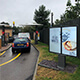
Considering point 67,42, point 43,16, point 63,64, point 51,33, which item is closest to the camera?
point 67,42

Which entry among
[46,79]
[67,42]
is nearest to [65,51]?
[67,42]

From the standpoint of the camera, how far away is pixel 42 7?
26.7 metres

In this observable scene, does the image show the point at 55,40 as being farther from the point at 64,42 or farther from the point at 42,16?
the point at 42,16

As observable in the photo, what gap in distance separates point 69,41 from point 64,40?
0.89 feet

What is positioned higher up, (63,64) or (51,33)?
(51,33)

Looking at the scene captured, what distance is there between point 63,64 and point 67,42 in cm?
115

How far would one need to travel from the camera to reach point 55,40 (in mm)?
4535

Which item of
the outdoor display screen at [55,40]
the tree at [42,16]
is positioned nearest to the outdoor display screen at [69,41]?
the outdoor display screen at [55,40]

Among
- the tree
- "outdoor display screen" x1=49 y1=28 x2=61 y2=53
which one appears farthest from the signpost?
the tree

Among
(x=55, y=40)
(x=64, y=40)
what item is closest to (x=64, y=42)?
(x=64, y=40)

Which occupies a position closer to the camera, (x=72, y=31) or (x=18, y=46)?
(x=72, y=31)

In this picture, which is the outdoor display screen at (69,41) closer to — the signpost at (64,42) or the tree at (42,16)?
the signpost at (64,42)

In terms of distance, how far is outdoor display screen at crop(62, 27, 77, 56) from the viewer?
3670 millimetres

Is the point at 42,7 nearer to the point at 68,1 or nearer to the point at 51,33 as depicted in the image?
the point at 68,1
